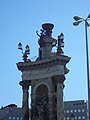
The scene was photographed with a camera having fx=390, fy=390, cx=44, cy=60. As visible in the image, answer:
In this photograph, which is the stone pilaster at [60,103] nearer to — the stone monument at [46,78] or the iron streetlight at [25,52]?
the stone monument at [46,78]

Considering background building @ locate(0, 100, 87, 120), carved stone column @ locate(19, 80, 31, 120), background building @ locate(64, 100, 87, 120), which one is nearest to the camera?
carved stone column @ locate(19, 80, 31, 120)

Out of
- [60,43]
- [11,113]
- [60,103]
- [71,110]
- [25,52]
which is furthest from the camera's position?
[11,113]

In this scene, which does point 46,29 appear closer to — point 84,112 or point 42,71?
point 42,71

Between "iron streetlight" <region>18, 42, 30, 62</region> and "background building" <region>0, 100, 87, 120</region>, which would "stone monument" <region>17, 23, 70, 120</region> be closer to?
"iron streetlight" <region>18, 42, 30, 62</region>

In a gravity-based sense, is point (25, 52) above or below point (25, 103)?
above

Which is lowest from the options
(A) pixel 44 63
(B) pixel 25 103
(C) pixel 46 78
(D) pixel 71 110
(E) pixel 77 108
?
(B) pixel 25 103

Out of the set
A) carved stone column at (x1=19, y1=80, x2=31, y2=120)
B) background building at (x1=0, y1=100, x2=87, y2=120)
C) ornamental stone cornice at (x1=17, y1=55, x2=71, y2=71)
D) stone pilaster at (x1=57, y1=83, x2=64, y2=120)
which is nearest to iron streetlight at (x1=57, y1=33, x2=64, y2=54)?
ornamental stone cornice at (x1=17, y1=55, x2=71, y2=71)

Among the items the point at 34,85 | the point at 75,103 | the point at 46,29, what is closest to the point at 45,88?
the point at 34,85

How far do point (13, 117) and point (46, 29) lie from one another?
91.5 m

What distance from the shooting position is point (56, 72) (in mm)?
57031

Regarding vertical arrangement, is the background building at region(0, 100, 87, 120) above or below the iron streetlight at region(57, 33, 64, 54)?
below

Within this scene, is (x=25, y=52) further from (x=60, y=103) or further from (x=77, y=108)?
(x=77, y=108)

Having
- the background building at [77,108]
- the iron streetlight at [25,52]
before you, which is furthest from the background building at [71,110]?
the iron streetlight at [25,52]

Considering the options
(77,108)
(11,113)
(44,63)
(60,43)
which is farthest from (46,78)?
(11,113)
